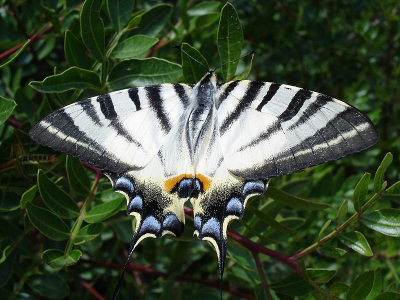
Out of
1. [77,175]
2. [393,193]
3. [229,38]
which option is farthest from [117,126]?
[393,193]

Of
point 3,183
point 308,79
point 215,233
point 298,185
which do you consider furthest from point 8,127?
point 308,79

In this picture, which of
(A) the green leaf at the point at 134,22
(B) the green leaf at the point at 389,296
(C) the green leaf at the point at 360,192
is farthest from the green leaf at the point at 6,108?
(B) the green leaf at the point at 389,296

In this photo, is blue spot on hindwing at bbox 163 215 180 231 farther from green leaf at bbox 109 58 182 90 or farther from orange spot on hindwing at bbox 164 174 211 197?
green leaf at bbox 109 58 182 90

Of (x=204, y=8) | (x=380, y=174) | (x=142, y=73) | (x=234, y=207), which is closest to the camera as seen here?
(x=380, y=174)

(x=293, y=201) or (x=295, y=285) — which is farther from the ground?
(x=293, y=201)

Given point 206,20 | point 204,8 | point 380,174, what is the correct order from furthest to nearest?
1. point 204,8
2. point 206,20
3. point 380,174

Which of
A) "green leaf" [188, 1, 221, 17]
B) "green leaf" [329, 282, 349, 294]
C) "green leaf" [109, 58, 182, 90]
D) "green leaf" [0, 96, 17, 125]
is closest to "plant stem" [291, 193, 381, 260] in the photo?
"green leaf" [329, 282, 349, 294]

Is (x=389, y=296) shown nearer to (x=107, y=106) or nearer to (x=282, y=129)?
(x=282, y=129)
